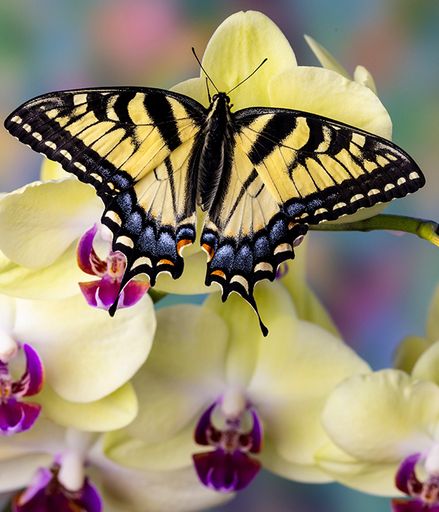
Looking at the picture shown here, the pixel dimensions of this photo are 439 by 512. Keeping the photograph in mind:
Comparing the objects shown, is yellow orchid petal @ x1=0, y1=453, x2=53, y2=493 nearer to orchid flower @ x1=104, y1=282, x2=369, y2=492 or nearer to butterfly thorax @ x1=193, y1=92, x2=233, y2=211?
orchid flower @ x1=104, y1=282, x2=369, y2=492

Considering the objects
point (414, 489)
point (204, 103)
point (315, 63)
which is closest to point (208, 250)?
point (204, 103)

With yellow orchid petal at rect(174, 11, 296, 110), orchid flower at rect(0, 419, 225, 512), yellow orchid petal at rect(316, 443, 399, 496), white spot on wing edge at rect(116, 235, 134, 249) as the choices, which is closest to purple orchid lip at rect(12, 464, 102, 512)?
orchid flower at rect(0, 419, 225, 512)

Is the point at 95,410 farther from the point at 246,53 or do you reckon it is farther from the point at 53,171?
the point at 246,53

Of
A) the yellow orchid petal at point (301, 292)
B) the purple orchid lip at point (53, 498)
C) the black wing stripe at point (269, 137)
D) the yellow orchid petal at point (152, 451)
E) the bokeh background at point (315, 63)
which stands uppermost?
the bokeh background at point (315, 63)

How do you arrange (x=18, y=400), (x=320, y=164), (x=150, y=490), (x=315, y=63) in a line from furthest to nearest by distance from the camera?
1. (x=315, y=63)
2. (x=150, y=490)
3. (x=18, y=400)
4. (x=320, y=164)

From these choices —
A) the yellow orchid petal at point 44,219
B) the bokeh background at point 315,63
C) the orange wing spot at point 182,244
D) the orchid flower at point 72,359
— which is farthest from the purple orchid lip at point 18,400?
the bokeh background at point 315,63

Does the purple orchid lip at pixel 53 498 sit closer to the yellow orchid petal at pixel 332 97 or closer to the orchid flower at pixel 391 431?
the orchid flower at pixel 391 431
